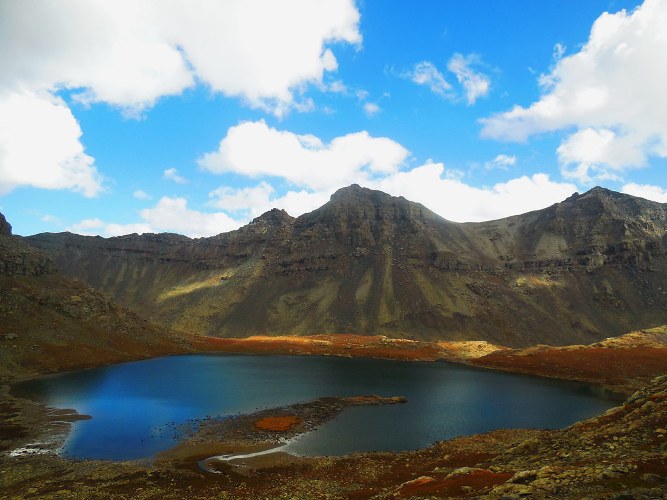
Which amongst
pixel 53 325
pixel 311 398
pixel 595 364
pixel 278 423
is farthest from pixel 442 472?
pixel 53 325

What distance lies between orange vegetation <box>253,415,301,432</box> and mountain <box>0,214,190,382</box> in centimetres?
5712

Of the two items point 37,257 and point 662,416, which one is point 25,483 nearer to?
point 662,416

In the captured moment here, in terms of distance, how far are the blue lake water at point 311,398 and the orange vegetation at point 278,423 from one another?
4.33m

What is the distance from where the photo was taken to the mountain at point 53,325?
9143cm

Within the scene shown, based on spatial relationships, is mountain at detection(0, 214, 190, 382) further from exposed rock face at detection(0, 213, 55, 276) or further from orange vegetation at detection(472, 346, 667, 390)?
orange vegetation at detection(472, 346, 667, 390)

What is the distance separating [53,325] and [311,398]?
72.4 metres

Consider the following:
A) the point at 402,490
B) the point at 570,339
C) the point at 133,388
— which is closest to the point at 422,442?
the point at 402,490

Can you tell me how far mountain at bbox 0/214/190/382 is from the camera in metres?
91.4

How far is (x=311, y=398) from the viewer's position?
73812 mm

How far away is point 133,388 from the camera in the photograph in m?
77.6

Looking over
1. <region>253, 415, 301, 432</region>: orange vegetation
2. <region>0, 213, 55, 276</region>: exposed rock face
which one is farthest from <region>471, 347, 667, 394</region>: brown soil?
<region>0, 213, 55, 276</region>: exposed rock face

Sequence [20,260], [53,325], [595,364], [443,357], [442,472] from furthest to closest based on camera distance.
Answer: [443,357] → [20,260] → [53,325] → [595,364] → [442,472]

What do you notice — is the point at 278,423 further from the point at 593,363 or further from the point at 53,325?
the point at 593,363

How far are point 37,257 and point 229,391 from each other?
81447 mm
